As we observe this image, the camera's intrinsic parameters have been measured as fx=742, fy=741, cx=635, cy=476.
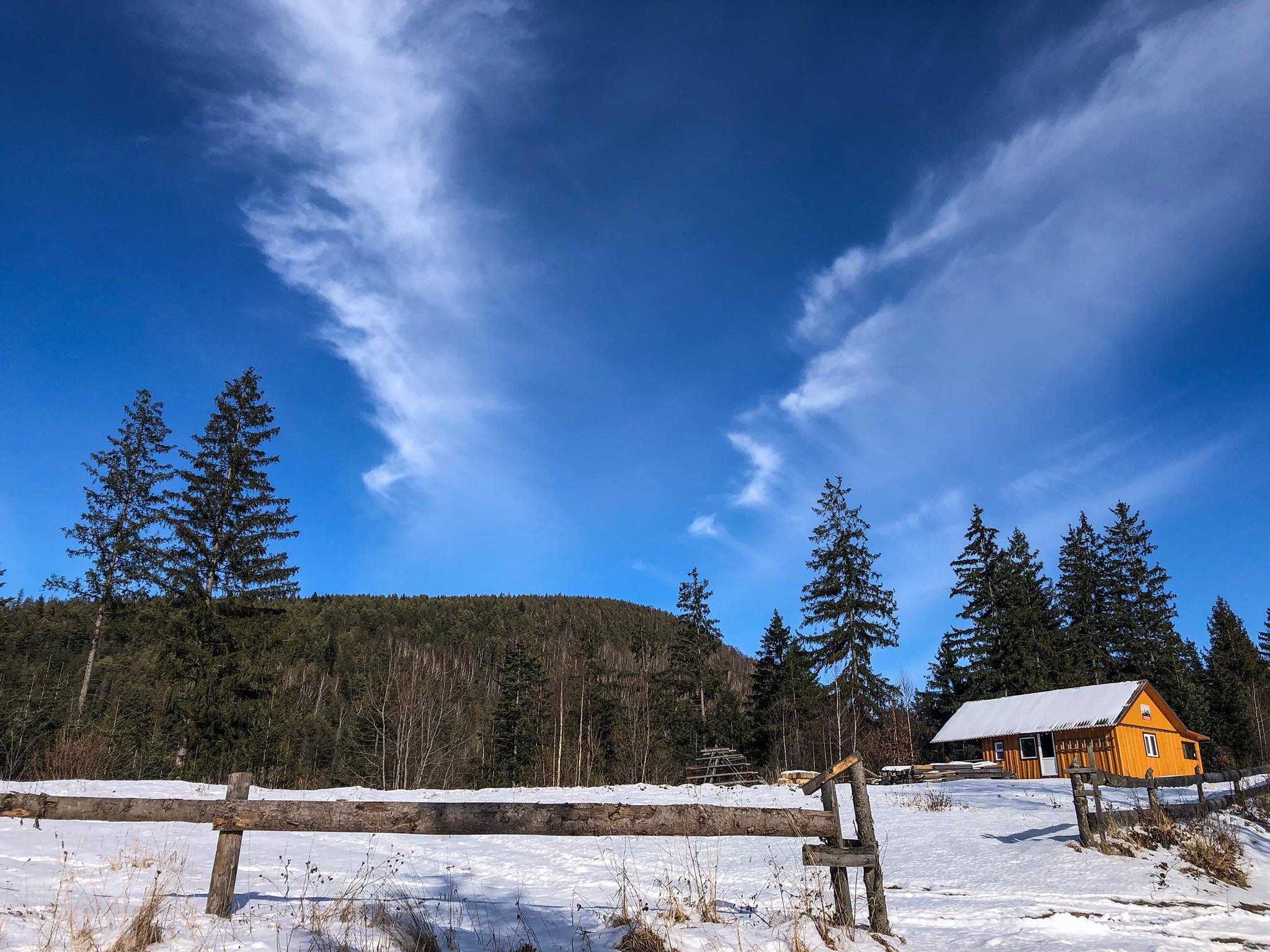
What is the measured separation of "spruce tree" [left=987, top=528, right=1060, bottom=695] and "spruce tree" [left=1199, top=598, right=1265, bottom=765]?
1091 cm

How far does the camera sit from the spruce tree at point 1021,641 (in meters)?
46.8

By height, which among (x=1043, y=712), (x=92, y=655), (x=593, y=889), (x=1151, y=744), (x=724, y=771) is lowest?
(x=724, y=771)

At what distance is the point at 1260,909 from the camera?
837 centimetres

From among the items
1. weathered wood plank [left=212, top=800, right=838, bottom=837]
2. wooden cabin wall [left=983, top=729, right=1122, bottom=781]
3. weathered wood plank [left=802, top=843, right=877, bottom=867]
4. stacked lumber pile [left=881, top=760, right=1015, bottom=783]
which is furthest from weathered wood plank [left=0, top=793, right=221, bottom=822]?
wooden cabin wall [left=983, top=729, right=1122, bottom=781]

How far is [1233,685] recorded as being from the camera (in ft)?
174

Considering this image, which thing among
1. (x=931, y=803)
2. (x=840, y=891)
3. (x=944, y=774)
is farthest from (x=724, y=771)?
(x=840, y=891)

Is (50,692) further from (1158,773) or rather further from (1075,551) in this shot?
(1075,551)

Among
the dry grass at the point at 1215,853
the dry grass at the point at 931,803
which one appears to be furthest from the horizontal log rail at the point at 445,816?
the dry grass at the point at 931,803

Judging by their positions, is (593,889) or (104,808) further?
(593,889)

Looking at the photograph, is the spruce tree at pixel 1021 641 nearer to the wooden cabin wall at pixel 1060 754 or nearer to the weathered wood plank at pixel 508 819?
the wooden cabin wall at pixel 1060 754

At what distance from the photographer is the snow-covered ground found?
549 centimetres

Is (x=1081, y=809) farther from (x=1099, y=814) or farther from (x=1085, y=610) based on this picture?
(x=1085, y=610)

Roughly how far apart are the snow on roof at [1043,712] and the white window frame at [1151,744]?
2.60 meters

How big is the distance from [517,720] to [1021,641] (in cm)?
3498
